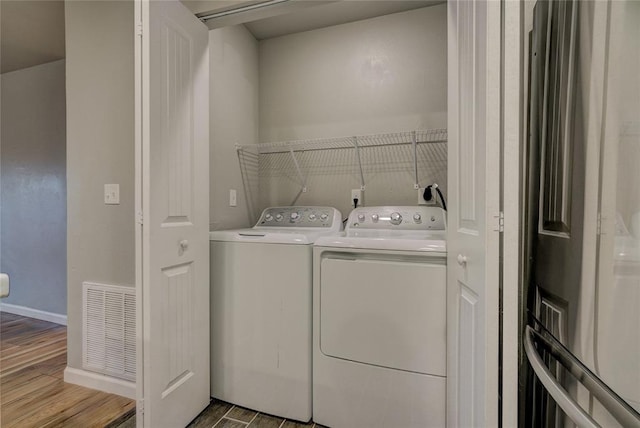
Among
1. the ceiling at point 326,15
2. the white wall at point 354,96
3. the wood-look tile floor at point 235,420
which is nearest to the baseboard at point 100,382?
the wood-look tile floor at point 235,420

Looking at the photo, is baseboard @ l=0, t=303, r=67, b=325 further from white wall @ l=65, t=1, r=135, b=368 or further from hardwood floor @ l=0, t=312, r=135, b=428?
white wall @ l=65, t=1, r=135, b=368

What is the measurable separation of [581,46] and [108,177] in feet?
6.99

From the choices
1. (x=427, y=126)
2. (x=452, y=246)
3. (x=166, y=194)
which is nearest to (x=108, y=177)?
(x=166, y=194)

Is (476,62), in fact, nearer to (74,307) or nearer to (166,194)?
(166,194)

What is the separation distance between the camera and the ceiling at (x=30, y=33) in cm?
213

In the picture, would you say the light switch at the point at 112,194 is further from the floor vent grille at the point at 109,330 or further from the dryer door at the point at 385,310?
the dryer door at the point at 385,310

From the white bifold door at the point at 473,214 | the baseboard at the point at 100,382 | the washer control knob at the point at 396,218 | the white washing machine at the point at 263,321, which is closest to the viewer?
the white bifold door at the point at 473,214

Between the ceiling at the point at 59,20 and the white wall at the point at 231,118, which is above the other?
the ceiling at the point at 59,20

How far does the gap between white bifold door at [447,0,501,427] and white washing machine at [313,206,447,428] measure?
79 mm

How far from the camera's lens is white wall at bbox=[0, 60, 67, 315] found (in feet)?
9.34

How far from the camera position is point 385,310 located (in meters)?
1.37

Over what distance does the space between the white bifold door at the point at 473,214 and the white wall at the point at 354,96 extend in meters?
0.96

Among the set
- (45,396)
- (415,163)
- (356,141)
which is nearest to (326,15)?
(356,141)

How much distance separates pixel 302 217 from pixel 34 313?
9.85ft
